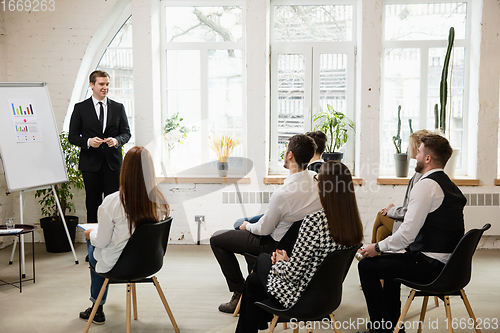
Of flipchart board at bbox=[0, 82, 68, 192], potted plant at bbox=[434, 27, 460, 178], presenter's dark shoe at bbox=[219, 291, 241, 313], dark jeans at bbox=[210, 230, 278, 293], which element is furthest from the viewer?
potted plant at bbox=[434, 27, 460, 178]

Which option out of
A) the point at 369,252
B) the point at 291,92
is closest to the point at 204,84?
the point at 291,92

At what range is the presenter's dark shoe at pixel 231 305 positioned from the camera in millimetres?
3139

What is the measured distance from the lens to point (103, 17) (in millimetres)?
4836

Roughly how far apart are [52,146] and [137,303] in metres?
1.98

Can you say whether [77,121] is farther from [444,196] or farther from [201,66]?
[444,196]

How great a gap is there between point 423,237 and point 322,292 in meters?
0.78

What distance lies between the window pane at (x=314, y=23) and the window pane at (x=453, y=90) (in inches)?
40.7

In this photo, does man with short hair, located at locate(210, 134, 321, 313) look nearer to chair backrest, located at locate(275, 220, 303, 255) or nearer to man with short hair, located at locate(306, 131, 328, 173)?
chair backrest, located at locate(275, 220, 303, 255)

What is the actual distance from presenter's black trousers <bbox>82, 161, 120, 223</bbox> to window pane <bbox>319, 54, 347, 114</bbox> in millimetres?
2502

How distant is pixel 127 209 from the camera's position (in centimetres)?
250

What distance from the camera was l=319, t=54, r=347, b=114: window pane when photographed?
5.08 metres

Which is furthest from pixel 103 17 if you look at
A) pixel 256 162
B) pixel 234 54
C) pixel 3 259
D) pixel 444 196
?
pixel 444 196

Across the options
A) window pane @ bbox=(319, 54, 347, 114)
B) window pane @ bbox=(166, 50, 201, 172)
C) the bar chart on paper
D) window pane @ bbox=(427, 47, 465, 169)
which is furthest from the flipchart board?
window pane @ bbox=(427, 47, 465, 169)

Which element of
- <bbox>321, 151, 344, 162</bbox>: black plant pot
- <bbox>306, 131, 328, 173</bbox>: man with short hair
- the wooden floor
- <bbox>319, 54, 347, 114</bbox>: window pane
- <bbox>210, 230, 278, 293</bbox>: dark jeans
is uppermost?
<bbox>319, 54, 347, 114</bbox>: window pane
